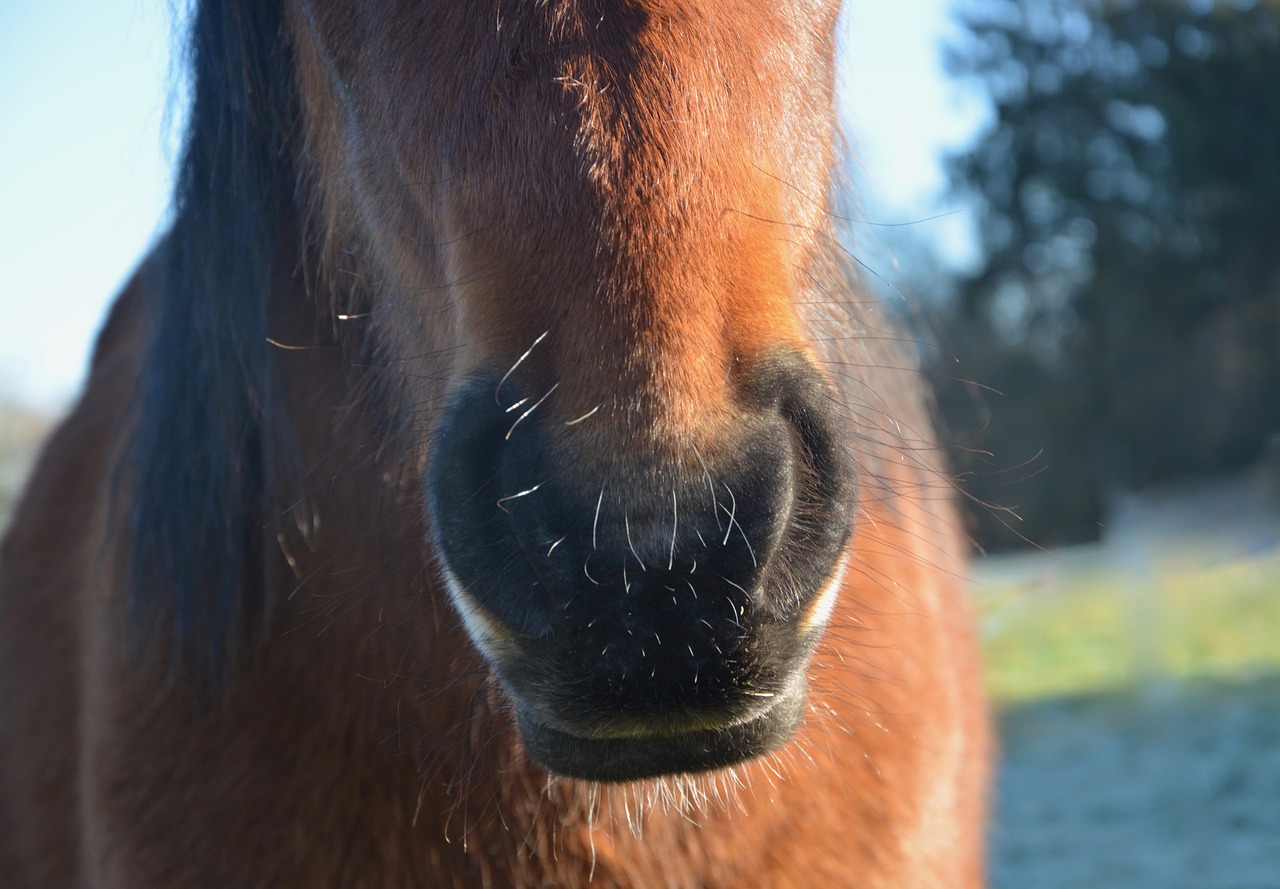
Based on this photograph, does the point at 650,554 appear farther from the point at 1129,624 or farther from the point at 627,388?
the point at 1129,624

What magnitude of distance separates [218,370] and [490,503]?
0.90m

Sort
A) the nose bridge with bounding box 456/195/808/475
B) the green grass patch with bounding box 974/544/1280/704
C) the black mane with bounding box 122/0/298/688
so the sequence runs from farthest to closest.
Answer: the green grass patch with bounding box 974/544/1280/704 < the black mane with bounding box 122/0/298/688 < the nose bridge with bounding box 456/195/808/475

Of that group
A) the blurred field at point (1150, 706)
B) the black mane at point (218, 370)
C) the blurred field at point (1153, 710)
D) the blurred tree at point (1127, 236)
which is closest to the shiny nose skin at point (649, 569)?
the black mane at point (218, 370)

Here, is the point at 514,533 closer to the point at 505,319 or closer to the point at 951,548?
the point at 505,319

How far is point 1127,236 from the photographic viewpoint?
59.8ft

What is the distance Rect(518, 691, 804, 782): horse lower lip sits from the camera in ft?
3.52

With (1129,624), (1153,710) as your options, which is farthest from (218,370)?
(1129,624)

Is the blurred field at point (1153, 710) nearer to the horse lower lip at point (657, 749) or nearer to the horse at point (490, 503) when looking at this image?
the horse at point (490, 503)

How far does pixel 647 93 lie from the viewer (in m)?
1.09

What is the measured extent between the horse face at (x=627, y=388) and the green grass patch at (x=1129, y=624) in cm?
526

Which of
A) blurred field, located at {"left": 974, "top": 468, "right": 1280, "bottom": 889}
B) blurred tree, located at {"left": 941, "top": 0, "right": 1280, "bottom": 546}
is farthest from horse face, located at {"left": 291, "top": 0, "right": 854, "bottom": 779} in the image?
blurred tree, located at {"left": 941, "top": 0, "right": 1280, "bottom": 546}

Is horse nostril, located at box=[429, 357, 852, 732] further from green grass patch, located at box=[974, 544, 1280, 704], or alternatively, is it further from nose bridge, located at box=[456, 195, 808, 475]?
green grass patch, located at box=[974, 544, 1280, 704]

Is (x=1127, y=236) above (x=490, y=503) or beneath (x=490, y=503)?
beneath

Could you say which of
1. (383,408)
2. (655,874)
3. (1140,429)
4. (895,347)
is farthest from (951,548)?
(1140,429)
